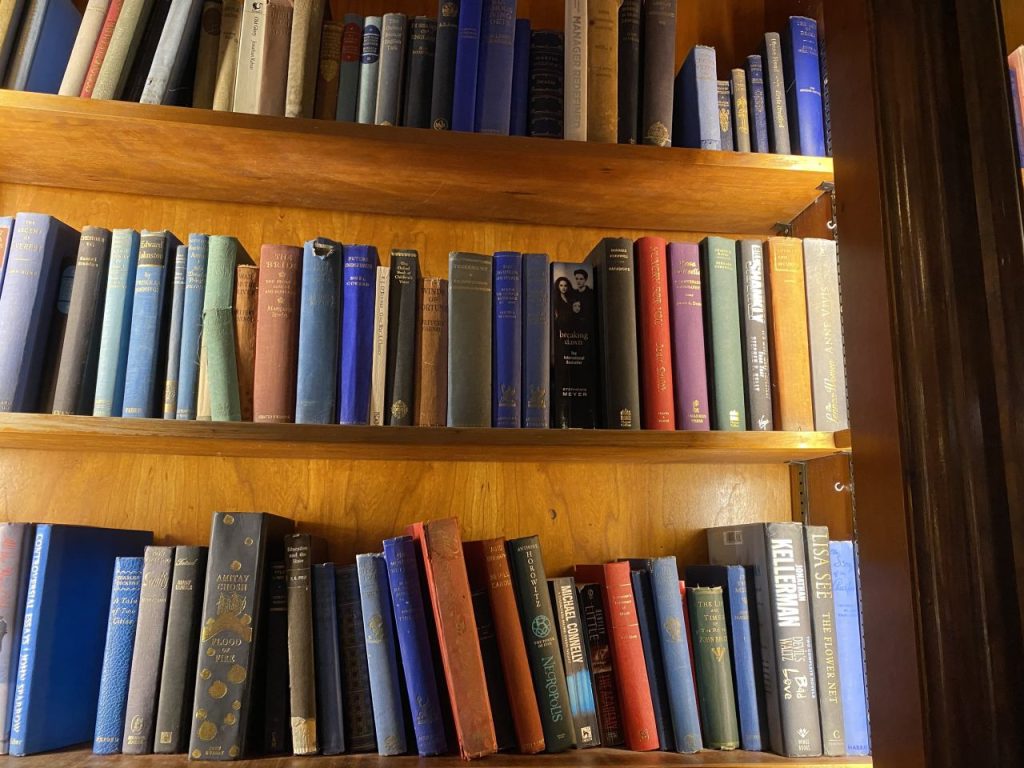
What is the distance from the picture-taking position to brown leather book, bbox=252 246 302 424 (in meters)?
0.98

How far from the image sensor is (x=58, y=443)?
41.1 inches

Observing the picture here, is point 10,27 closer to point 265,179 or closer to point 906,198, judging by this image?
point 265,179

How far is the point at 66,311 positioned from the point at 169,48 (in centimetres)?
38

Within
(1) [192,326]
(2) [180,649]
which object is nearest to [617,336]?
(1) [192,326]

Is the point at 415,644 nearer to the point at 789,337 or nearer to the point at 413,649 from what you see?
the point at 413,649

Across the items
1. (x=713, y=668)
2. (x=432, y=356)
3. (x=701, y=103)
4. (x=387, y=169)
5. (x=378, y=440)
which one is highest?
(x=701, y=103)

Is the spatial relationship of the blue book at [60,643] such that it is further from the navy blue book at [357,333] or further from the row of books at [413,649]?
the navy blue book at [357,333]

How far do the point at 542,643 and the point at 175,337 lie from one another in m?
0.61

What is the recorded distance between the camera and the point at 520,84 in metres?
1.10

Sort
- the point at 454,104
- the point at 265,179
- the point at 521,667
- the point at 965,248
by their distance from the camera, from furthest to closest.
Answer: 1. the point at 265,179
2. the point at 454,104
3. the point at 521,667
4. the point at 965,248

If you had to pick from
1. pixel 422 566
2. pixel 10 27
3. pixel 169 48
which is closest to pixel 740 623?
pixel 422 566

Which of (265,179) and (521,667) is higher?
(265,179)

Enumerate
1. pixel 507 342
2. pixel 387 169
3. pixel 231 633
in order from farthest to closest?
1. pixel 387 169
2. pixel 507 342
3. pixel 231 633

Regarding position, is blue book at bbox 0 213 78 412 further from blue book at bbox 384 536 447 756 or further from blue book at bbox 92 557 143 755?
blue book at bbox 384 536 447 756
